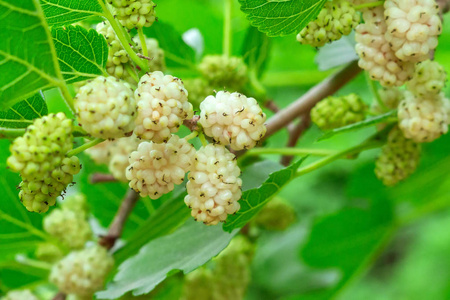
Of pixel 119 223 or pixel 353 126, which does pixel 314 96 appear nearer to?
pixel 353 126

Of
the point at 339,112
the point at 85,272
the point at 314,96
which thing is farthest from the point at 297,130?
the point at 85,272

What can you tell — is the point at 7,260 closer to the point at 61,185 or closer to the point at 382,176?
the point at 61,185

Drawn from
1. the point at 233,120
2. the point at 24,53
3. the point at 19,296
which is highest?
the point at 24,53

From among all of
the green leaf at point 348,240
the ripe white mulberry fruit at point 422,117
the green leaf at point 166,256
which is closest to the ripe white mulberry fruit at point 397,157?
the ripe white mulberry fruit at point 422,117

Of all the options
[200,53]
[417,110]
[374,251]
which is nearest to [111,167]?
[200,53]

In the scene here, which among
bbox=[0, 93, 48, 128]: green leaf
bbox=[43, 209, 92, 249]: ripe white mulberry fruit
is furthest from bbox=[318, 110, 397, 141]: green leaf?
bbox=[43, 209, 92, 249]: ripe white mulberry fruit

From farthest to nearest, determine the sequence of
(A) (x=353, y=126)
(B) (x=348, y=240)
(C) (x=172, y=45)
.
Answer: (B) (x=348, y=240) < (C) (x=172, y=45) < (A) (x=353, y=126)
